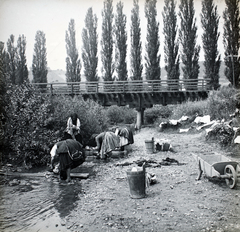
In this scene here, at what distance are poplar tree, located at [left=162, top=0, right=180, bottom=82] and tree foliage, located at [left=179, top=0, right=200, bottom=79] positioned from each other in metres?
1.60

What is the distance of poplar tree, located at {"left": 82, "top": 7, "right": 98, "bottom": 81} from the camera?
26686mm

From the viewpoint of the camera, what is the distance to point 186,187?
5766mm

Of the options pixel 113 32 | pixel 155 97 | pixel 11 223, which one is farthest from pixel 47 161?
pixel 113 32

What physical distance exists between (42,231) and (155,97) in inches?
663

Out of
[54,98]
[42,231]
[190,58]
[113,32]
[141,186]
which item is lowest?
[42,231]

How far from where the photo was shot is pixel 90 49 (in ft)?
88.4

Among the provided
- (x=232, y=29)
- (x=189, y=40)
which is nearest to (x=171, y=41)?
(x=189, y=40)

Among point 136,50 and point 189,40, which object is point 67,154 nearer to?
point 189,40

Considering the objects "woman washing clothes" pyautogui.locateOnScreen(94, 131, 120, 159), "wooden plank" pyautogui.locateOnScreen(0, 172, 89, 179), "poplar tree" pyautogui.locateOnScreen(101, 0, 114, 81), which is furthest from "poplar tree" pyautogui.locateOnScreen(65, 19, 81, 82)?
"wooden plank" pyautogui.locateOnScreen(0, 172, 89, 179)

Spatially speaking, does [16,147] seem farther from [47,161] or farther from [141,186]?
[141,186]

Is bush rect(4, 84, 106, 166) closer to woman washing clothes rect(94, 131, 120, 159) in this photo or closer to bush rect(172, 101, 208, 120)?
woman washing clothes rect(94, 131, 120, 159)

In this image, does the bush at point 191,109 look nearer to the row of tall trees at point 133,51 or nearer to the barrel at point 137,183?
the row of tall trees at point 133,51

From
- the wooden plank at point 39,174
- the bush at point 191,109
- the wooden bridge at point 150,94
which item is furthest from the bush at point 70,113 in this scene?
the wooden bridge at point 150,94

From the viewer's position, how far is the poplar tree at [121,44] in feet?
84.0
